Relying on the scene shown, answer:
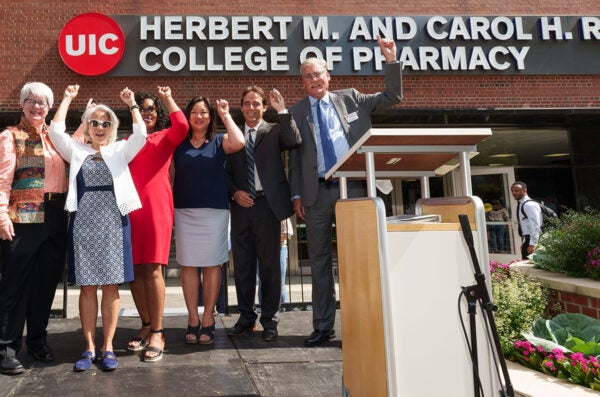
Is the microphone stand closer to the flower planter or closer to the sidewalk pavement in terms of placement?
the sidewalk pavement

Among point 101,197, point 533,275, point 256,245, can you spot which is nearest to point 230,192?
point 256,245

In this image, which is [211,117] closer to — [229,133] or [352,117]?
[229,133]

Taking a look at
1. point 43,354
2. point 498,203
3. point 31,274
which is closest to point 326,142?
point 31,274

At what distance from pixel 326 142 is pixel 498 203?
8468 millimetres

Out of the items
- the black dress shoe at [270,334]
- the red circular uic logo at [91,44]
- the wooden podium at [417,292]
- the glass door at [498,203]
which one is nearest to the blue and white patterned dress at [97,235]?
the black dress shoe at [270,334]

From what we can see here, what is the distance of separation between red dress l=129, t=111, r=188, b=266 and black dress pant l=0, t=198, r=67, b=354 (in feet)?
1.79

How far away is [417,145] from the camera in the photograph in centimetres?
182

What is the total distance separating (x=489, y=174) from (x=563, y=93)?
236cm

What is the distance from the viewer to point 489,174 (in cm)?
1052

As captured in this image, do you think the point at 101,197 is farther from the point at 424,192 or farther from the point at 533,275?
the point at 533,275

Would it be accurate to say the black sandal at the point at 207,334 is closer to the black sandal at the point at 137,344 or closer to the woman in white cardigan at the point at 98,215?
the black sandal at the point at 137,344

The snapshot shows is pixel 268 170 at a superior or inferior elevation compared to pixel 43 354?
superior

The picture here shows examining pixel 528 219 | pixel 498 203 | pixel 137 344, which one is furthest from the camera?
pixel 498 203

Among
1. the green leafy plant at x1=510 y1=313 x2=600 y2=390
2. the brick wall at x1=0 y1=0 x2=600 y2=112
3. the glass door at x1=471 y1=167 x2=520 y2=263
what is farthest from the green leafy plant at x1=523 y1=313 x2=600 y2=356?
the glass door at x1=471 y1=167 x2=520 y2=263
